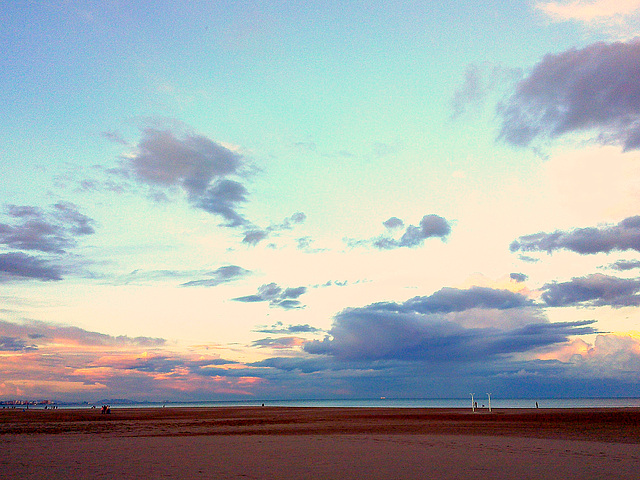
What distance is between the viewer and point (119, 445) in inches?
1181

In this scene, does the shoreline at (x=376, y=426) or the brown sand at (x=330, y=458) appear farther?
the shoreline at (x=376, y=426)

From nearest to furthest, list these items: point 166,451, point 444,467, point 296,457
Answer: point 444,467 < point 296,457 < point 166,451

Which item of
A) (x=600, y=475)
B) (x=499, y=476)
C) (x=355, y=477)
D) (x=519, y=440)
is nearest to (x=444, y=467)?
(x=499, y=476)

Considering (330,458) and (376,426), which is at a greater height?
(330,458)

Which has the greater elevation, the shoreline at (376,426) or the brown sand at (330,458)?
the brown sand at (330,458)

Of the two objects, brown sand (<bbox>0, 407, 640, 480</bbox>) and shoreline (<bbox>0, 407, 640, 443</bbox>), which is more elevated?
brown sand (<bbox>0, 407, 640, 480</bbox>)

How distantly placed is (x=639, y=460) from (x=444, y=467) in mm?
9684

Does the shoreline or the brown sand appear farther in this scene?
the shoreline

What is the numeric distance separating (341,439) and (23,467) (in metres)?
19.6

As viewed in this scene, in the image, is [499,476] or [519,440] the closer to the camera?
[499,476]

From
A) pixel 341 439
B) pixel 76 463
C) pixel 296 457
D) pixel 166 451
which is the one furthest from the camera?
pixel 341 439

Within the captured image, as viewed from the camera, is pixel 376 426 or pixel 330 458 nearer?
pixel 330 458

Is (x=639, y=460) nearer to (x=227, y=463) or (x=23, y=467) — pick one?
(x=227, y=463)

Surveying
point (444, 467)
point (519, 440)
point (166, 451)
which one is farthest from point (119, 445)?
point (519, 440)
